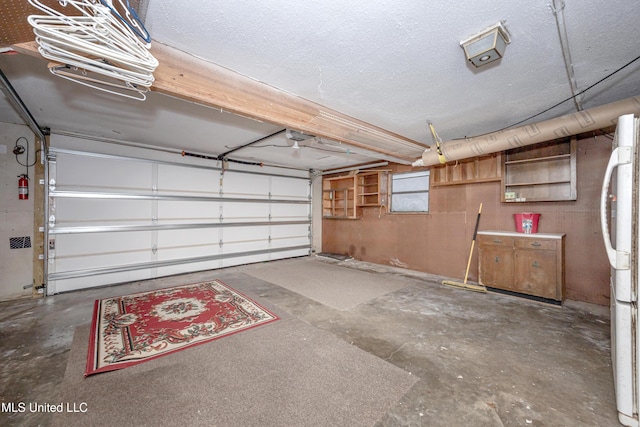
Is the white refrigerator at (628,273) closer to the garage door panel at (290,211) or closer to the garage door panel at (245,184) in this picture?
the garage door panel at (245,184)

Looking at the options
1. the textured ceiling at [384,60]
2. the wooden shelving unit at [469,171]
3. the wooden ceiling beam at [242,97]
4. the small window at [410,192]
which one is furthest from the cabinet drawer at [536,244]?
the wooden ceiling beam at [242,97]

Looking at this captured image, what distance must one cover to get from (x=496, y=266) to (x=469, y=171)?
1.72m

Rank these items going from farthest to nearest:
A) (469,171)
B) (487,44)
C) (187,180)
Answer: (187,180) < (469,171) < (487,44)

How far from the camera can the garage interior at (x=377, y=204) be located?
157 cm

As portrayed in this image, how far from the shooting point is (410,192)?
5.41m

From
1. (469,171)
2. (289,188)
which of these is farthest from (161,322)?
(469,171)

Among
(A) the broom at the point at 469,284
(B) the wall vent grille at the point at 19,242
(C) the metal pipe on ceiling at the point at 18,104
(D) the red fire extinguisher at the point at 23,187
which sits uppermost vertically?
(C) the metal pipe on ceiling at the point at 18,104

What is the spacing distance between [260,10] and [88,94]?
7.75 feet

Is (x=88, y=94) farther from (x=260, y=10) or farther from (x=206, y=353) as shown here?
(x=206, y=353)

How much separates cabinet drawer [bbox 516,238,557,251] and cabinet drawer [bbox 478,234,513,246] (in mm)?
107

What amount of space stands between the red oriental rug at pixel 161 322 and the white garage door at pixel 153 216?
42.1 inches

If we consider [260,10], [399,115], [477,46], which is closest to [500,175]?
[399,115]

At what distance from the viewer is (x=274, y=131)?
143 inches

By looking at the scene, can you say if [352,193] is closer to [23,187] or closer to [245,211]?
[245,211]
